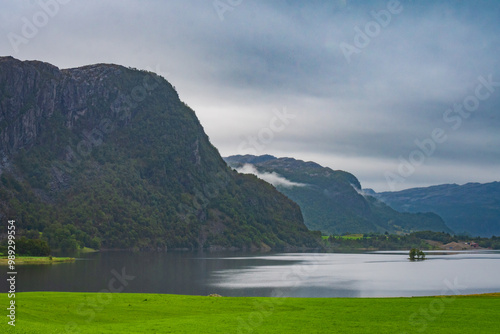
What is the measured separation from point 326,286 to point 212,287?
20933 mm

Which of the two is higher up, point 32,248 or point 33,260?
point 32,248

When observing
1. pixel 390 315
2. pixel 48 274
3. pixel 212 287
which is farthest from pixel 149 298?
pixel 48 274

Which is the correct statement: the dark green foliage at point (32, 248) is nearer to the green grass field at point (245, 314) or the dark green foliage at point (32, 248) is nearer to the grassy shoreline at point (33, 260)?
the grassy shoreline at point (33, 260)

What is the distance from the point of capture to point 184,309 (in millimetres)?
49875

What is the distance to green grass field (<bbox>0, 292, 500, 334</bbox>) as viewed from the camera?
38094 millimetres

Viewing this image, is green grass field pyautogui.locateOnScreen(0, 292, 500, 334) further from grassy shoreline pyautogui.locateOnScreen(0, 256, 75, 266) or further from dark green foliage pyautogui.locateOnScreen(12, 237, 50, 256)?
dark green foliage pyautogui.locateOnScreen(12, 237, 50, 256)

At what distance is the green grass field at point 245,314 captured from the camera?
38094 millimetres

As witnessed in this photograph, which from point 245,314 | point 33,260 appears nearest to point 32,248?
point 33,260

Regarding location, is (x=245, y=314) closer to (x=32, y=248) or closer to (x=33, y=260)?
(x=33, y=260)

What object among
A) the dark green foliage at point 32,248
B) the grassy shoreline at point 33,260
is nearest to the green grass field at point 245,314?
the grassy shoreline at point 33,260

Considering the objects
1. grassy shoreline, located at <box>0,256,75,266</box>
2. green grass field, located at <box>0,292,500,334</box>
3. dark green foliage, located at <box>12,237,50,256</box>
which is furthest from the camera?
dark green foliage, located at <box>12,237,50,256</box>

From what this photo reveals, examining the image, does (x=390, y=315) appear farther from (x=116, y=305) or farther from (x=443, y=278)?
(x=443, y=278)

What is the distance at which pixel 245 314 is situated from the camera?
151 ft

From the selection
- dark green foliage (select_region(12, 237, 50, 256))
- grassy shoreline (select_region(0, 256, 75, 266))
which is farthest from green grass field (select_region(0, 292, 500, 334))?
dark green foliage (select_region(12, 237, 50, 256))
